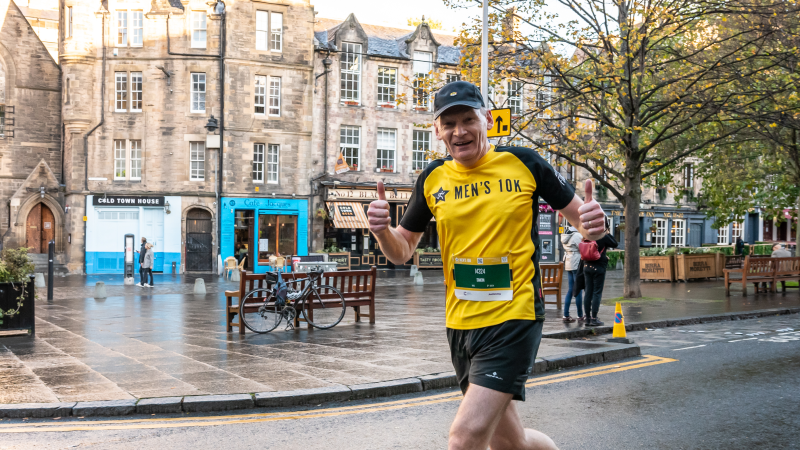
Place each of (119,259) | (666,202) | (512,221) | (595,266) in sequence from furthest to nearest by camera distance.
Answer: (666,202), (119,259), (595,266), (512,221)

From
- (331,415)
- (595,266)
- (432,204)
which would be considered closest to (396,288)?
(595,266)

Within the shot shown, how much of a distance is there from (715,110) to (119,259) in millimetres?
26650

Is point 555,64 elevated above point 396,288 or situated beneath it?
elevated above

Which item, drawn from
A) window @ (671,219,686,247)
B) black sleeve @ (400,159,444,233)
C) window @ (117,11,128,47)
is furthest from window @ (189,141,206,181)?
black sleeve @ (400,159,444,233)

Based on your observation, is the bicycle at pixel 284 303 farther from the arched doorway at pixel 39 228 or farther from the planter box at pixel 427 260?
the arched doorway at pixel 39 228

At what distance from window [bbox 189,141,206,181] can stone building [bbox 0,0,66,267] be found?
6.37m

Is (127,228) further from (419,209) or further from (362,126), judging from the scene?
(419,209)

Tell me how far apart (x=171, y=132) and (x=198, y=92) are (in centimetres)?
230

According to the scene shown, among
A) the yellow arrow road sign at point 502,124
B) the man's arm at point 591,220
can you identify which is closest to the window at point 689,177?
the yellow arrow road sign at point 502,124

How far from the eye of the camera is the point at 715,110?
53.1 ft

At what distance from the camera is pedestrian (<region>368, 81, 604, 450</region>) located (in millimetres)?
3338

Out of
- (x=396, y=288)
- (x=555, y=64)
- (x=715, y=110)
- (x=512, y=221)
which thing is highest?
(x=555, y=64)

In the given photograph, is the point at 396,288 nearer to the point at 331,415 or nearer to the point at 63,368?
the point at 63,368

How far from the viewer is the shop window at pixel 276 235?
34.6 meters
